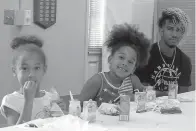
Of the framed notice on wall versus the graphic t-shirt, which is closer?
the framed notice on wall

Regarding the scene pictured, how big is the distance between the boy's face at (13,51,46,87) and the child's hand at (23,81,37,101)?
0.06 ft

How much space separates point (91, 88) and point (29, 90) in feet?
1.15

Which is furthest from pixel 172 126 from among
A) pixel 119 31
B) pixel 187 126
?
pixel 119 31

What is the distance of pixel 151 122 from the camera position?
4.57ft

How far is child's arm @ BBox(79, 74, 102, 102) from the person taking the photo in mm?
1568

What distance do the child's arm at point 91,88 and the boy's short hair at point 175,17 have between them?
1.30 feet

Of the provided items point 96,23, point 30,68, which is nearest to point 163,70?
point 96,23

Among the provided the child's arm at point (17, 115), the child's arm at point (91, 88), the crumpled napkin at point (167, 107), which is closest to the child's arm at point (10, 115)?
the child's arm at point (17, 115)

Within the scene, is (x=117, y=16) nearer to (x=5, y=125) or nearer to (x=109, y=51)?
(x=109, y=51)

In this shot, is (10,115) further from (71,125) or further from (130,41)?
(130,41)

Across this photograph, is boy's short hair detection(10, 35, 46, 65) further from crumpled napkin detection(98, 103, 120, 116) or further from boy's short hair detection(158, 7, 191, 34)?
boy's short hair detection(158, 7, 191, 34)

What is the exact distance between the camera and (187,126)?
1.40 m

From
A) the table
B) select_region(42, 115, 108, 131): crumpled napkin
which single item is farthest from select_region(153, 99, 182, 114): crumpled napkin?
select_region(42, 115, 108, 131): crumpled napkin

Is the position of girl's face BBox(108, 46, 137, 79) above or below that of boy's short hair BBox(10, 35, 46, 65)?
below
